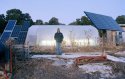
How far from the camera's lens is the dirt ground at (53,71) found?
977cm

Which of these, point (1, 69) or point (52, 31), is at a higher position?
point (52, 31)

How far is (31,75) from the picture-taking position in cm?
990

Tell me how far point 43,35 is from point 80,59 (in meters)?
12.2

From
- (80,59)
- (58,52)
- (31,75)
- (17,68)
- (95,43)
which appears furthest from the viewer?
(95,43)

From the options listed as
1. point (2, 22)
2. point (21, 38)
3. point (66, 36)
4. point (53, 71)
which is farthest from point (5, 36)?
point (2, 22)

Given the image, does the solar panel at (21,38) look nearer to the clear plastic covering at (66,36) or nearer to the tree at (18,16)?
the clear plastic covering at (66,36)

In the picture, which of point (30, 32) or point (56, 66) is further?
point (30, 32)

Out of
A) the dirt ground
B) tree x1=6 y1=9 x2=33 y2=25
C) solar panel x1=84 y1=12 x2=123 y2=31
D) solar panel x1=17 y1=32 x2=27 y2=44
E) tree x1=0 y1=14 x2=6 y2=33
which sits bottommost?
the dirt ground

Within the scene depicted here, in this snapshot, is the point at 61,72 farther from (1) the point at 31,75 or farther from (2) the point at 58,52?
(2) the point at 58,52

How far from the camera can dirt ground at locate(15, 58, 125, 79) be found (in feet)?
32.1

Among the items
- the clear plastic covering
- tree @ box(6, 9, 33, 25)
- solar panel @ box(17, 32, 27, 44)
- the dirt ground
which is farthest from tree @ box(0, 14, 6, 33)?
the dirt ground

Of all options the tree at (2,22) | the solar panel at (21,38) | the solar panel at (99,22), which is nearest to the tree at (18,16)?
the tree at (2,22)

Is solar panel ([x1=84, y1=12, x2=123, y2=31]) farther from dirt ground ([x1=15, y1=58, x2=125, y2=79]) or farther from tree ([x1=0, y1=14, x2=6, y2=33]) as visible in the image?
tree ([x1=0, y1=14, x2=6, y2=33])

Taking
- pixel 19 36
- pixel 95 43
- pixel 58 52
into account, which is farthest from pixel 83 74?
pixel 95 43
